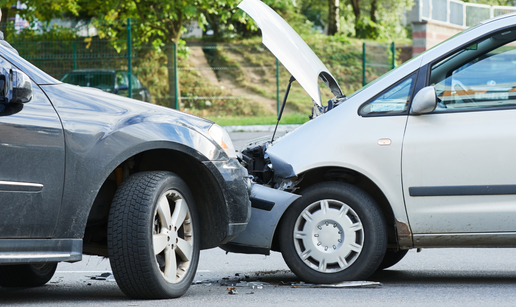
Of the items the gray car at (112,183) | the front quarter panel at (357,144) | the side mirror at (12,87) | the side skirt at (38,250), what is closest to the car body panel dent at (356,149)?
the front quarter panel at (357,144)

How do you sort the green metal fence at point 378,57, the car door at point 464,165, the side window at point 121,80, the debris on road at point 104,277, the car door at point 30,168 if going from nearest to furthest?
the car door at point 30,168 < the car door at point 464,165 < the debris on road at point 104,277 < the side window at point 121,80 < the green metal fence at point 378,57

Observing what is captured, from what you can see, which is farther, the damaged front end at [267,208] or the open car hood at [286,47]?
the open car hood at [286,47]

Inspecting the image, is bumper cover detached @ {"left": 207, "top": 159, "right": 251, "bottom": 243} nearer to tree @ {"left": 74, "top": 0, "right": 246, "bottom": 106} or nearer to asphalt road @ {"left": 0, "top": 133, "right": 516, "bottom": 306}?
asphalt road @ {"left": 0, "top": 133, "right": 516, "bottom": 306}

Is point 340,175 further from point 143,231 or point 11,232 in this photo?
point 11,232

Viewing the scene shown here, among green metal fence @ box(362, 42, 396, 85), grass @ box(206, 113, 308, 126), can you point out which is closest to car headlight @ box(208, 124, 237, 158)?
grass @ box(206, 113, 308, 126)

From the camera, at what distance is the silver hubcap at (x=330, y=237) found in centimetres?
461

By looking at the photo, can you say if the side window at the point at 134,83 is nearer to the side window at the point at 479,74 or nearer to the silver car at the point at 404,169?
the silver car at the point at 404,169

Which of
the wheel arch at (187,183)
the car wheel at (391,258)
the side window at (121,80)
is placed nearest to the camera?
the wheel arch at (187,183)

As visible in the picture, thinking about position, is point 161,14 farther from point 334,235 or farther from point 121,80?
point 334,235

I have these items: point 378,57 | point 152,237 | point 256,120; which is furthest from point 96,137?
point 378,57

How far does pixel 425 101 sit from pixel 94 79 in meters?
16.0

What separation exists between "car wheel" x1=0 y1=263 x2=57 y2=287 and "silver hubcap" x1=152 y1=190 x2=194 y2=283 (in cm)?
117

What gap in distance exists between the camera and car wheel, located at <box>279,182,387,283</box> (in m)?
4.60

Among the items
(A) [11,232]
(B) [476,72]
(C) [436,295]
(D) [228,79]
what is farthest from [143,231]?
(D) [228,79]
